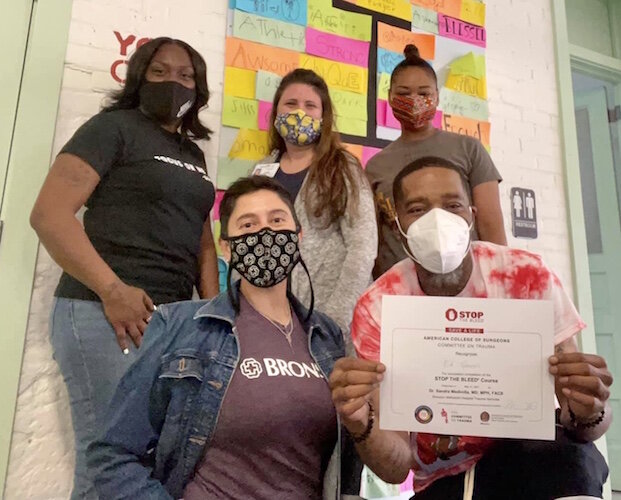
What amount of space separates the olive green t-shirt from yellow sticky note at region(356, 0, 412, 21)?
0.89 meters

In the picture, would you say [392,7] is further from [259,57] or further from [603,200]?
[603,200]

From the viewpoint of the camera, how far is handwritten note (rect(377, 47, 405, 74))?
7.84 feet

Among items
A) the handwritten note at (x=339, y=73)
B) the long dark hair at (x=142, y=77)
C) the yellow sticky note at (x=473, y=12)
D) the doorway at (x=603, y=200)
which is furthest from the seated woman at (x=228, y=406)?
the doorway at (x=603, y=200)

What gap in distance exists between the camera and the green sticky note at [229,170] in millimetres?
2004

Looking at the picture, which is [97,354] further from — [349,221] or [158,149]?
[349,221]

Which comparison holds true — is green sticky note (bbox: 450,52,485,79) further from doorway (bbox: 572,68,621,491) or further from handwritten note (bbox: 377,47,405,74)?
doorway (bbox: 572,68,621,491)

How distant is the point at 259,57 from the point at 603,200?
232 cm

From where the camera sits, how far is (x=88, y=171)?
4.60 ft

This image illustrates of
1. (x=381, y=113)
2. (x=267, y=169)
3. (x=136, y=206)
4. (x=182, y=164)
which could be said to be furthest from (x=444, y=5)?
(x=136, y=206)

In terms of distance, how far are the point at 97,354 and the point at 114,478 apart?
0.40m

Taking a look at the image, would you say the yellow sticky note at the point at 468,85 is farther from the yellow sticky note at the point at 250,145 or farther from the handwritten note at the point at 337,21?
the yellow sticky note at the point at 250,145

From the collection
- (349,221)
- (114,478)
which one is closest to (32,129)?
(349,221)

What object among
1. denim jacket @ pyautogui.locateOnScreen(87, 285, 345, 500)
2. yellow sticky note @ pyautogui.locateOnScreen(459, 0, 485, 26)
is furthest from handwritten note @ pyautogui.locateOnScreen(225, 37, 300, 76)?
denim jacket @ pyautogui.locateOnScreen(87, 285, 345, 500)

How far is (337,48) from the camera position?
2.29 m
